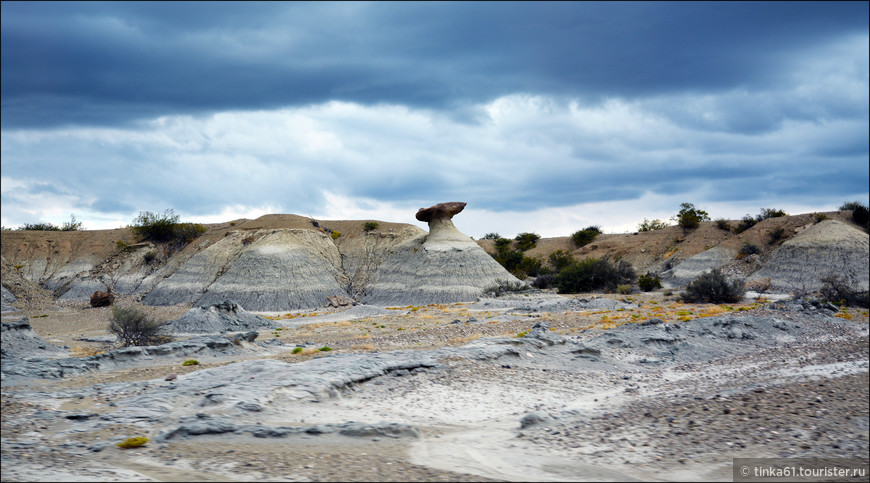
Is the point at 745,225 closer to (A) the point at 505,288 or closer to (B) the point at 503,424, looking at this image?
(A) the point at 505,288

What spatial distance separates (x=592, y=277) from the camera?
1842 inches

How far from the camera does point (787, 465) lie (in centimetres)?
788

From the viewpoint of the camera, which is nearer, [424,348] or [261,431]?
[261,431]

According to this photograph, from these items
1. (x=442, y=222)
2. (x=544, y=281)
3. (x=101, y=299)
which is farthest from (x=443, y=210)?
(x=101, y=299)

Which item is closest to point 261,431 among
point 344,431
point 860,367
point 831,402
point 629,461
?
point 344,431

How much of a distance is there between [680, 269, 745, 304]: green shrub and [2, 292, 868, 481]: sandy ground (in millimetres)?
18914

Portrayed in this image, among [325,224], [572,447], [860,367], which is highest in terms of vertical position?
[325,224]

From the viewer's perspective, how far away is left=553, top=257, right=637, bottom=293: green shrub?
4669 cm

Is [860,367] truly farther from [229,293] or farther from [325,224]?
[325,224]

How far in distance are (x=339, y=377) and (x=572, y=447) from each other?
19.5 feet

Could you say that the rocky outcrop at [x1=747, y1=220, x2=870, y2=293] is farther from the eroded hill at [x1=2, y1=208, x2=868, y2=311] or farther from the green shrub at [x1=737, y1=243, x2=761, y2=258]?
the green shrub at [x1=737, y1=243, x2=761, y2=258]

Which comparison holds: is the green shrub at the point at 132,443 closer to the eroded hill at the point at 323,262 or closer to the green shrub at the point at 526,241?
the eroded hill at the point at 323,262

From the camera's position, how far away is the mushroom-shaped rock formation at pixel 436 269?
43.7m

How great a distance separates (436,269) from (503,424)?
34.6 m
